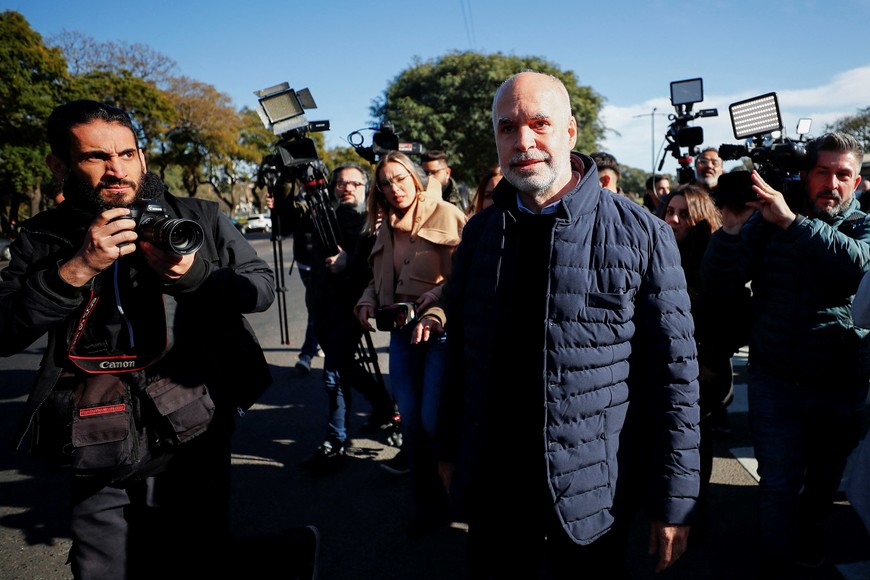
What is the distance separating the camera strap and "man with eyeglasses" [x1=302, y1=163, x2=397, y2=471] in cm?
169

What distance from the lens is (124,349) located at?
1.83 metres

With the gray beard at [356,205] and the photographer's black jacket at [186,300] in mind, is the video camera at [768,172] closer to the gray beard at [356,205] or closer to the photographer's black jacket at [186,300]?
the photographer's black jacket at [186,300]

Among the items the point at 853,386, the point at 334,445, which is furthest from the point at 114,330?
the point at 853,386

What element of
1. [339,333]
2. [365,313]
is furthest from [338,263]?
[365,313]

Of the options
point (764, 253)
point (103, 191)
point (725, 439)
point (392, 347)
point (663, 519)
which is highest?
point (103, 191)

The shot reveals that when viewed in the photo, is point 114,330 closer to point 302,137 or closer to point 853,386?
point 302,137

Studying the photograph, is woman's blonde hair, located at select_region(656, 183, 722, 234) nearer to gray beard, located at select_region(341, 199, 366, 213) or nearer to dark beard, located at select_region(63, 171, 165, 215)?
gray beard, located at select_region(341, 199, 366, 213)

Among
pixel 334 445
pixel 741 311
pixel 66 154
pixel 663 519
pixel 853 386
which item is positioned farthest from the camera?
pixel 334 445

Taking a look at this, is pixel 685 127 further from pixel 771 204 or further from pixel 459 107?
pixel 459 107

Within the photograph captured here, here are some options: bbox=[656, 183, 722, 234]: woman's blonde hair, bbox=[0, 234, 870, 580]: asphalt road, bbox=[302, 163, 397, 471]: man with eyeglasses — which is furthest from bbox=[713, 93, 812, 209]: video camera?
bbox=[302, 163, 397, 471]: man with eyeglasses

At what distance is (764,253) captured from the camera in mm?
2395

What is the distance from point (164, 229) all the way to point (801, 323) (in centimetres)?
239

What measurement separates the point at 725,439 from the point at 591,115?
2643 cm

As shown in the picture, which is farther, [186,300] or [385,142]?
[385,142]
